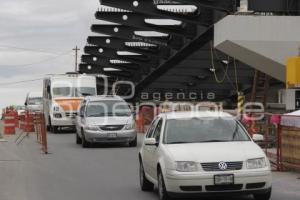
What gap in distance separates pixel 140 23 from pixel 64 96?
10147 millimetres

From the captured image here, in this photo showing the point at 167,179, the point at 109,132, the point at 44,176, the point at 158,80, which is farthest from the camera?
the point at 158,80

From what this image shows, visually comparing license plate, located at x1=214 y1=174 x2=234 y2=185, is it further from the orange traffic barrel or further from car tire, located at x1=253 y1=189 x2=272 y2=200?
the orange traffic barrel

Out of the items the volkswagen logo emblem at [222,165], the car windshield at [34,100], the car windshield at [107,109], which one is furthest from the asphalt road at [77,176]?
the car windshield at [34,100]

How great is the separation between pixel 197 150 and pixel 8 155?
37.8 ft

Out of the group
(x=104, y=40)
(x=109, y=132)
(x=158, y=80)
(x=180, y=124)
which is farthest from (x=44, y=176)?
(x=158, y=80)

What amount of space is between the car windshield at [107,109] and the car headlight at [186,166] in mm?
14027

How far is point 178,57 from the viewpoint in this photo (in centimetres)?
4975

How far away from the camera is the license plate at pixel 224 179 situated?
954cm

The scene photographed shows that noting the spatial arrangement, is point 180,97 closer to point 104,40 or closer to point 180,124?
point 104,40

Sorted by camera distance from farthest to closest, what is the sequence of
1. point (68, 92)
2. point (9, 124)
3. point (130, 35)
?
point (130, 35)
point (68, 92)
point (9, 124)

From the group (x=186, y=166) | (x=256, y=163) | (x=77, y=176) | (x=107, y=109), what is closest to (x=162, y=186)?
(x=186, y=166)

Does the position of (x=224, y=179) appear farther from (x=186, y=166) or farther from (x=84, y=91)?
(x=84, y=91)

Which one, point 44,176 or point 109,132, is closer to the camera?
point 44,176

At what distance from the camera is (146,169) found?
11594 millimetres
